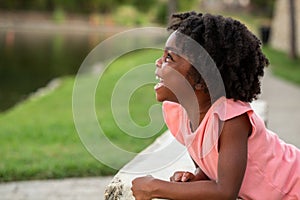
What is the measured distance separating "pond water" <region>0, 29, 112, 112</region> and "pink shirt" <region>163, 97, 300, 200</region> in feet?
34.7

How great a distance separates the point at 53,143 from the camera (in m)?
6.51

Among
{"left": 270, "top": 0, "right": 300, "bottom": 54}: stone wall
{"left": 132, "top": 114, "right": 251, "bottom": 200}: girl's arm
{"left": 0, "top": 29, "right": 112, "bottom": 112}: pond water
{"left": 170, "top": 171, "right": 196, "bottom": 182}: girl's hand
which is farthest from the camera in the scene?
{"left": 270, "top": 0, "right": 300, "bottom": 54}: stone wall

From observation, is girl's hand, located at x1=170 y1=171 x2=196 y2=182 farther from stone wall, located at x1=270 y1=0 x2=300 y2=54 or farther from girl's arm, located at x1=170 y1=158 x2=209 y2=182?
stone wall, located at x1=270 y1=0 x2=300 y2=54

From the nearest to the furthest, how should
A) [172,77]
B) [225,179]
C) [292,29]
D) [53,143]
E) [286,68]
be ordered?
[225,179] → [172,77] → [53,143] → [286,68] → [292,29]

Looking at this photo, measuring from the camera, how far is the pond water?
15633 mm

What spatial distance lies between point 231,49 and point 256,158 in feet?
1.29

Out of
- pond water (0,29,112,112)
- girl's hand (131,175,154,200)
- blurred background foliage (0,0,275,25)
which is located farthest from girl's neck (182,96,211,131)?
blurred background foliage (0,0,275,25)

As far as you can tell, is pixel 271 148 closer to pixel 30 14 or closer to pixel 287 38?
pixel 287 38

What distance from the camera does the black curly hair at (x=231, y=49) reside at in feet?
6.50

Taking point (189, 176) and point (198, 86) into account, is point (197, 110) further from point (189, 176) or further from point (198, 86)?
point (189, 176)

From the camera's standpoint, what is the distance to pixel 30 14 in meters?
49.5

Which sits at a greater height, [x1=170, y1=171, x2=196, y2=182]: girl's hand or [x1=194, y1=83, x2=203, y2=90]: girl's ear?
[x1=194, y1=83, x2=203, y2=90]: girl's ear

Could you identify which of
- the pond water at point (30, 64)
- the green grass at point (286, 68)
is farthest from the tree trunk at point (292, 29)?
the pond water at point (30, 64)

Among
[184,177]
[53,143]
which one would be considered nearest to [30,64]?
[53,143]
